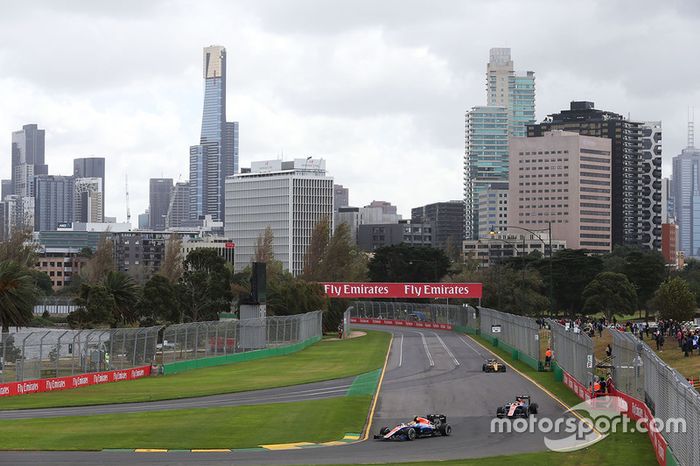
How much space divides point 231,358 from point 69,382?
943 inches

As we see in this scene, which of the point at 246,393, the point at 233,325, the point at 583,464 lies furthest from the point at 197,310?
the point at 583,464

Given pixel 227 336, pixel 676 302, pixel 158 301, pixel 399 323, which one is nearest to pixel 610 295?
pixel 399 323

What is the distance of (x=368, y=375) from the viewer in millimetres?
69625

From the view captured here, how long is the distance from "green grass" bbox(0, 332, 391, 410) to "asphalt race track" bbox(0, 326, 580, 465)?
6.85ft

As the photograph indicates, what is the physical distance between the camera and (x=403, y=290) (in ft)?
456

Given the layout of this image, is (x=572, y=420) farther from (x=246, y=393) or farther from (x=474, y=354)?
(x=474, y=354)

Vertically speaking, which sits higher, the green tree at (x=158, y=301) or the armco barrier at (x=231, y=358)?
the green tree at (x=158, y=301)

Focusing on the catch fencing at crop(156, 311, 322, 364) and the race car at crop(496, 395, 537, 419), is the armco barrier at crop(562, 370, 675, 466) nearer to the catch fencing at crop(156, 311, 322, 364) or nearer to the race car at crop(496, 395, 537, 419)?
the race car at crop(496, 395, 537, 419)

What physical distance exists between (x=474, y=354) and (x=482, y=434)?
5044 centimetres

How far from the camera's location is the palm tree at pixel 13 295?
67306 mm

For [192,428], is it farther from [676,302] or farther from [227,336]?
[676,302]

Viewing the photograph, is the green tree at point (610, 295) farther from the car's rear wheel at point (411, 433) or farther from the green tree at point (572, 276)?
the car's rear wheel at point (411, 433)

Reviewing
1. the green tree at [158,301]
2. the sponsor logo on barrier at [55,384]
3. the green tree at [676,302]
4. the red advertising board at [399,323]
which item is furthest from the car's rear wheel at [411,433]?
the red advertising board at [399,323]

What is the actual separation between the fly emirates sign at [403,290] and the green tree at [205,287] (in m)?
17.0
